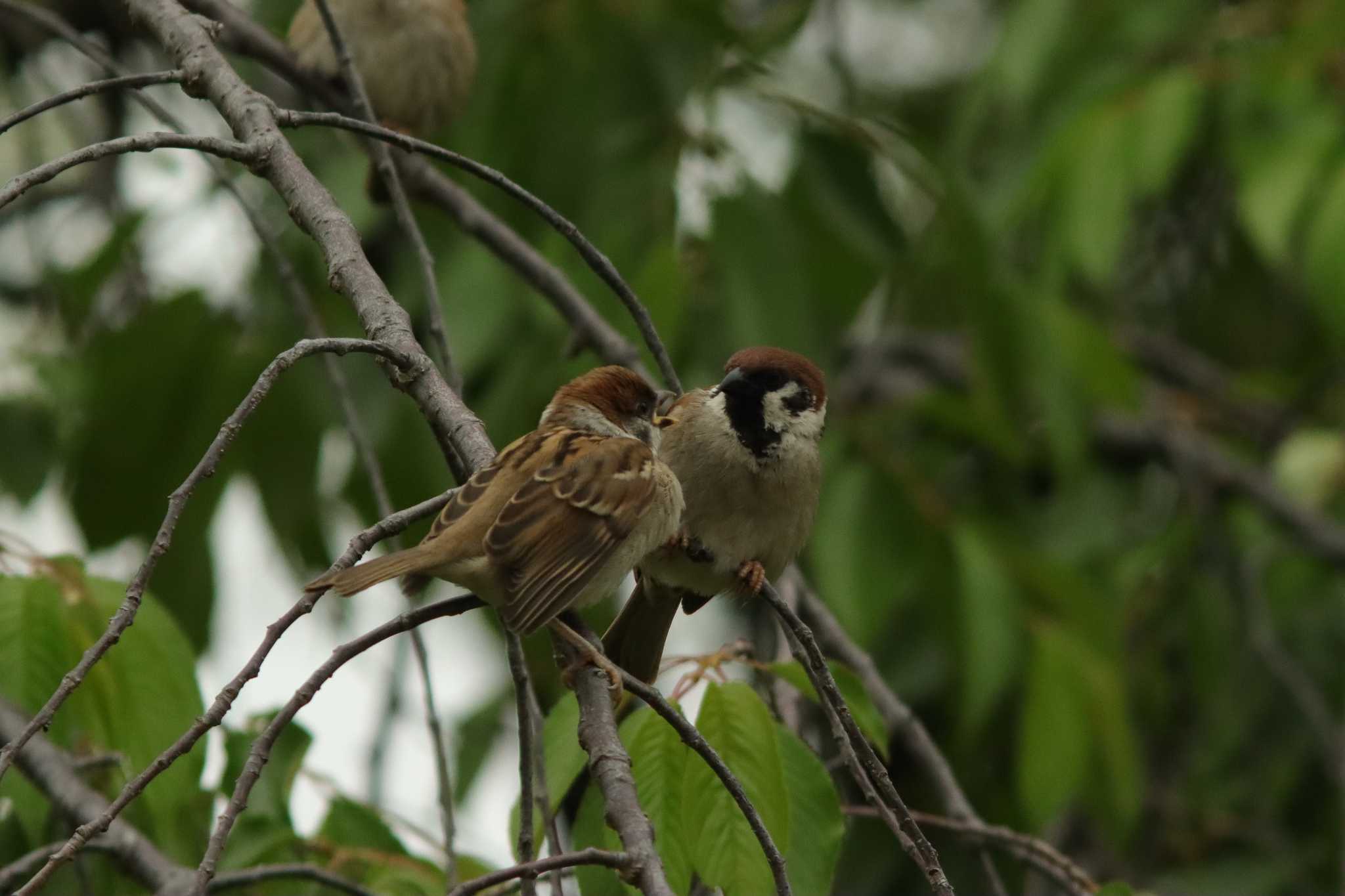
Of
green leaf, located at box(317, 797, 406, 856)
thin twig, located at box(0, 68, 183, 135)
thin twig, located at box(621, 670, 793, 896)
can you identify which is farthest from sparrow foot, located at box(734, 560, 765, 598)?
thin twig, located at box(0, 68, 183, 135)

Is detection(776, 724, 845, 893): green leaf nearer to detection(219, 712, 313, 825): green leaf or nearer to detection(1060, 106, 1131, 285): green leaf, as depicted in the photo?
detection(219, 712, 313, 825): green leaf

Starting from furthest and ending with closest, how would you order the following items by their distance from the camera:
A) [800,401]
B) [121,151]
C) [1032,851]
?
[800,401]
[1032,851]
[121,151]

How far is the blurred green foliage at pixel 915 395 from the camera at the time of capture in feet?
14.4

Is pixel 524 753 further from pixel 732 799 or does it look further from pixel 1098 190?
pixel 1098 190

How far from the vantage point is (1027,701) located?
4.46 metres

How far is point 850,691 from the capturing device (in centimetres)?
290

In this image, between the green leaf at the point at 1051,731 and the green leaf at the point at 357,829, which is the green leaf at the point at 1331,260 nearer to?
the green leaf at the point at 1051,731

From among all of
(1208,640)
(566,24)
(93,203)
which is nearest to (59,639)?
(566,24)

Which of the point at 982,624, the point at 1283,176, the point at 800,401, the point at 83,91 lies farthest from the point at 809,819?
the point at 1283,176

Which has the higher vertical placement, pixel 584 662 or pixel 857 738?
pixel 584 662

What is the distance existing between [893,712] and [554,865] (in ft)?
5.50

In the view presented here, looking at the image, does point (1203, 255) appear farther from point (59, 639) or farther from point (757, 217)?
point (59, 639)

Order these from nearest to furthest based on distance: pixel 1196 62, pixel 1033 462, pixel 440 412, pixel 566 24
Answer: pixel 440 412, pixel 566 24, pixel 1196 62, pixel 1033 462

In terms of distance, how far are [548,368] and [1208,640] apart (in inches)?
107
